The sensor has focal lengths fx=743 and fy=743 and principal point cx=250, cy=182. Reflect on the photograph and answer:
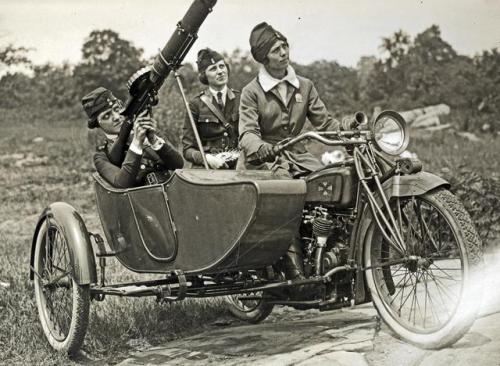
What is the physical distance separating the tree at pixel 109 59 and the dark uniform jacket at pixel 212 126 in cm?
1011

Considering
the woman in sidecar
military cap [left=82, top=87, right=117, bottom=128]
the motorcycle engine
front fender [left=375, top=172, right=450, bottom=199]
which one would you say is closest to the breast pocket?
the woman in sidecar

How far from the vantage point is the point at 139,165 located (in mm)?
4695

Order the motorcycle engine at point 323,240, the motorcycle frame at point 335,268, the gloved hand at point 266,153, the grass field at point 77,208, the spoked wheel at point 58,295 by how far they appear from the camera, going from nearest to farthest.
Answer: the motorcycle frame at point 335,268, the motorcycle engine at point 323,240, the gloved hand at point 266,153, the spoked wheel at point 58,295, the grass field at point 77,208

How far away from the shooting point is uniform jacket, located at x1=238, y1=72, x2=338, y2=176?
4.84 meters

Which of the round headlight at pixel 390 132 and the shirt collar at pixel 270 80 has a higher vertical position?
the shirt collar at pixel 270 80

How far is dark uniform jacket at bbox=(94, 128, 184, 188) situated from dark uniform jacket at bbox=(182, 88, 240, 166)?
156 centimetres

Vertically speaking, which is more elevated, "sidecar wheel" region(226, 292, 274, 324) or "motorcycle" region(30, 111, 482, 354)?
"motorcycle" region(30, 111, 482, 354)

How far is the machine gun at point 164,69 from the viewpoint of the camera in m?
4.19

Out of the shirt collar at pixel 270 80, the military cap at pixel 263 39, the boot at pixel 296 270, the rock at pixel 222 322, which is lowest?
the rock at pixel 222 322

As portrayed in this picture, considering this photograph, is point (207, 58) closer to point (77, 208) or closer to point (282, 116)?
point (282, 116)

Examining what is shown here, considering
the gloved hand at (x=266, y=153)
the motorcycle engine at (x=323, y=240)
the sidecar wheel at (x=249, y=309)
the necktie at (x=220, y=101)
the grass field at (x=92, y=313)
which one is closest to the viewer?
the motorcycle engine at (x=323, y=240)

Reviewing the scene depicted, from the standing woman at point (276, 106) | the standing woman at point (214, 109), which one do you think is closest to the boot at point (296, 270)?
the standing woman at point (276, 106)

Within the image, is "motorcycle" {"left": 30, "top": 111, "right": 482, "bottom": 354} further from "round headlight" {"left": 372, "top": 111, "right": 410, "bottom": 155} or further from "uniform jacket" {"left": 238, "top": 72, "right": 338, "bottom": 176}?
"uniform jacket" {"left": 238, "top": 72, "right": 338, "bottom": 176}

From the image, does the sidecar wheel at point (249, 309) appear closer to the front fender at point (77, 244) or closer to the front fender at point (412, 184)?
the front fender at point (77, 244)
